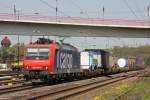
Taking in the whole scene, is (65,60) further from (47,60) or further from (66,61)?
(47,60)

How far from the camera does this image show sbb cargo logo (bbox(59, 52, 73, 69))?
33059 mm

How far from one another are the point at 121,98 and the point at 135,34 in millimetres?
32755

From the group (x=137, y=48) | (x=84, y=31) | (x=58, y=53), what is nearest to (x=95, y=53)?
(x=84, y=31)

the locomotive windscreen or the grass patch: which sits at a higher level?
the locomotive windscreen

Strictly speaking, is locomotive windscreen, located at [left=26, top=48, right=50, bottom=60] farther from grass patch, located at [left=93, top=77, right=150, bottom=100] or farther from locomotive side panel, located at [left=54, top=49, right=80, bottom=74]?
grass patch, located at [left=93, top=77, right=150, bottom=100]

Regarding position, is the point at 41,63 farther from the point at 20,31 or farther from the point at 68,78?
the point at 20,31

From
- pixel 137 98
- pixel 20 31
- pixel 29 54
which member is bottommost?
pixel 137 98

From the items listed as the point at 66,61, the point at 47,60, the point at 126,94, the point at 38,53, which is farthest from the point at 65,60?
the point at 126,94

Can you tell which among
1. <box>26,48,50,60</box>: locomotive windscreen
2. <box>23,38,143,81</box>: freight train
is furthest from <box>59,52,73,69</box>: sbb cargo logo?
<box>26,48,50,60</box>: locomotive windscreen

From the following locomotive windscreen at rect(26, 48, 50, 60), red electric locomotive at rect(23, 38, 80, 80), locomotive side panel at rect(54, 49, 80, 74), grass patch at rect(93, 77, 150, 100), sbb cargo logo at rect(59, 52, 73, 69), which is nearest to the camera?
grass patch at rect(93, 77, 150, 100)

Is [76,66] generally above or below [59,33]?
below

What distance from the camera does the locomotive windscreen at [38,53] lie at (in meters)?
31.6

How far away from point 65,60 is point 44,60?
11.5 ft

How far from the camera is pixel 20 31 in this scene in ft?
157
